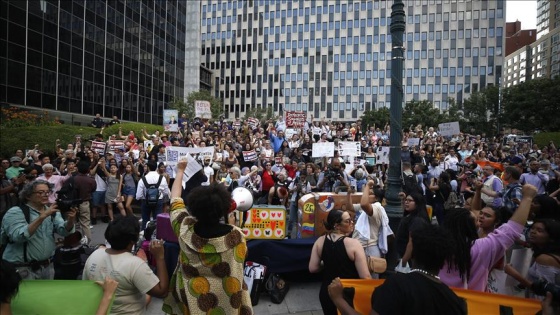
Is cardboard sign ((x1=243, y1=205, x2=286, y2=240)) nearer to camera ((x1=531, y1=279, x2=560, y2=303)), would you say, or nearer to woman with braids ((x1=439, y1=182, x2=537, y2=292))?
woman with braids ((x1=439, y1=182, x2=537, y2=292))

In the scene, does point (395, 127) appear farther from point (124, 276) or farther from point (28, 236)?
point (28, 236)

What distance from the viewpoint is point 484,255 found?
3.22 meters

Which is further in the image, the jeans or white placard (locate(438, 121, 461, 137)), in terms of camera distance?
white placard (locate(438, 121, 461, 137))

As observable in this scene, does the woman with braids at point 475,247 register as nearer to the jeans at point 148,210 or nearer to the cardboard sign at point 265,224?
the cardboard sign at point 265,224

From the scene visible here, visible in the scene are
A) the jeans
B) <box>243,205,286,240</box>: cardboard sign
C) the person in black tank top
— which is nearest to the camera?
the person in black tank top

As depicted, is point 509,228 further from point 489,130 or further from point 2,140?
point 489,130

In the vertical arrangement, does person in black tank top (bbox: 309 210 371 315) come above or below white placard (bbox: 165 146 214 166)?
below

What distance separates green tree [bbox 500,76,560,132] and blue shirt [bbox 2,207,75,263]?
1838 inches

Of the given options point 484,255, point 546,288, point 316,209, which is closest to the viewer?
point 546,288

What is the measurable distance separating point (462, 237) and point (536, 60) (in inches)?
5287

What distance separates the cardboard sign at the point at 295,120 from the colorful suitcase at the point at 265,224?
14334 mm

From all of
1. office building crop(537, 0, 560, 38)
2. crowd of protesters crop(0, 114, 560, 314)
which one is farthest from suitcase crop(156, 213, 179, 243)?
office building crop(537, 0, 560, 38)

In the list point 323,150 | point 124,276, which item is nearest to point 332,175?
point 323,150

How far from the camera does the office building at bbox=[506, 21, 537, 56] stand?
11750cm
